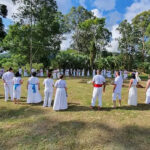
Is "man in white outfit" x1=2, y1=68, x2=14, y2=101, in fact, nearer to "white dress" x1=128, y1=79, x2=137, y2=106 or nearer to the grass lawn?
the grass lawn

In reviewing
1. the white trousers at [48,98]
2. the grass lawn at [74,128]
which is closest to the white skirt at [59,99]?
the grass lawn at [74,128]

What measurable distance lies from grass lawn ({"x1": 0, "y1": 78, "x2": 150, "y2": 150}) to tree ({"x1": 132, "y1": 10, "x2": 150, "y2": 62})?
32.6 meters

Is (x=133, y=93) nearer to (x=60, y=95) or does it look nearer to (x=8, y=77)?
(x=60, y=95)

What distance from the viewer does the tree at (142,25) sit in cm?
3266

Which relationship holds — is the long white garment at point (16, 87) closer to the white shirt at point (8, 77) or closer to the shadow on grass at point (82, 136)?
the white shirt at point (8, 77)

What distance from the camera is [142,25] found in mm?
33250

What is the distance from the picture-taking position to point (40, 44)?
22.2m

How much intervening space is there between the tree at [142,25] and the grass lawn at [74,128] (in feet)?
107

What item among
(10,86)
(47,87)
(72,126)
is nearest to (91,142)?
(72,126)

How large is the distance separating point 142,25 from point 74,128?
35.3 meters

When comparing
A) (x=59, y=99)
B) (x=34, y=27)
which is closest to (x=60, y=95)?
(x=59, y=99)

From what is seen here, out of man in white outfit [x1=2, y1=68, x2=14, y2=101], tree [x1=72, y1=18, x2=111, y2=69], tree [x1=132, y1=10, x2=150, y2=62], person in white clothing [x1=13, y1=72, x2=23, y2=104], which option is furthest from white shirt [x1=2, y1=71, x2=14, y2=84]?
tree [x1=132, y1=10, x2=150, y2=62]

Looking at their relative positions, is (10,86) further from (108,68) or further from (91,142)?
(108,68)

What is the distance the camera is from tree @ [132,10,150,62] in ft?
107
